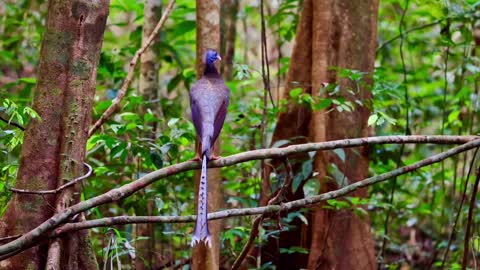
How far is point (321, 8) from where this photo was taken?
607 centimetres

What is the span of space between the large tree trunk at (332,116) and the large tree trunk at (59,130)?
7.50 feet

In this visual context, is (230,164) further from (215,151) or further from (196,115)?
(215,151)

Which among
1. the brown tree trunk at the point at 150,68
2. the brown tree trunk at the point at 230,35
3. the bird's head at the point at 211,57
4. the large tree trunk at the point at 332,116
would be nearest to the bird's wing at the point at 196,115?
the bird's head at the point at 211,57

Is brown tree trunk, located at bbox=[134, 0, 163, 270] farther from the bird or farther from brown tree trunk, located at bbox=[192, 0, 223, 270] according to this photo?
the bird

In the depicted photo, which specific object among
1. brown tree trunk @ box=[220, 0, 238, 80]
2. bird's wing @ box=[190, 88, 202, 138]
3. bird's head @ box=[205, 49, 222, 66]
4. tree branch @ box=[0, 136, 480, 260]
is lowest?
tree branch @ box=[0, 136, 480, 260]

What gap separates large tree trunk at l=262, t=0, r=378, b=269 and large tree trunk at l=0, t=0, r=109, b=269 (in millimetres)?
2286

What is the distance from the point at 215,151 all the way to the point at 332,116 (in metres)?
1.46

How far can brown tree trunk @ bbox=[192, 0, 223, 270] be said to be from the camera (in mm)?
5051

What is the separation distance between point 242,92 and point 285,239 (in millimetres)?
3004

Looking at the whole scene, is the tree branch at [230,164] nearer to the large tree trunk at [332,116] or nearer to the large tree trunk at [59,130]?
the large tree trunk at [59,130]

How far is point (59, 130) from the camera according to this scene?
12.6 feet

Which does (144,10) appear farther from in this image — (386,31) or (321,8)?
(386,31)

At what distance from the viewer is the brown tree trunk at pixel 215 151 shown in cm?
505

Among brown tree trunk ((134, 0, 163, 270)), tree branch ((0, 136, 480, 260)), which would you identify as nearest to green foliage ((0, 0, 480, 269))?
brown tree trunk ((134, 0, 163, 270))
